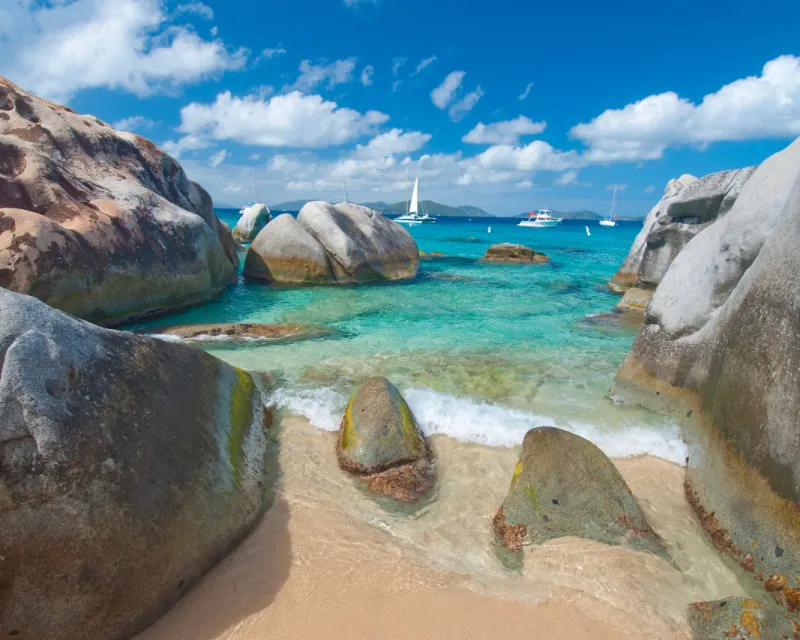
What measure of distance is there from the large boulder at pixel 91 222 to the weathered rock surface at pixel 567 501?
996 cm

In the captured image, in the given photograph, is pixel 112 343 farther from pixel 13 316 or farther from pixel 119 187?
pixel 119 187

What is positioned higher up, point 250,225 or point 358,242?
point 250,225

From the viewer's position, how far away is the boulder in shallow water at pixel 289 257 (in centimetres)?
1733

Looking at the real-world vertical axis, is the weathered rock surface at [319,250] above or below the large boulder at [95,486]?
above

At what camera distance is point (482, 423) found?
6.25 m

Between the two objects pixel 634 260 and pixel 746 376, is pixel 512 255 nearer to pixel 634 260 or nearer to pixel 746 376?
pixel 634 260

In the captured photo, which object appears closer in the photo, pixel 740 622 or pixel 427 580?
pixel 740 622

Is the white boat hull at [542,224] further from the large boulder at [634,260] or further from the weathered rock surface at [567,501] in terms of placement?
the weathered rock surface at [567,501]

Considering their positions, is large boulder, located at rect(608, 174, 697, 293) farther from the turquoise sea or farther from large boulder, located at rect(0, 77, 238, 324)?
large boulder, located at rect(0, 77, 238, 324)

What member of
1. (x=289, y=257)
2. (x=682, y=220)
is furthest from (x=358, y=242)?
(x=682, y=220)

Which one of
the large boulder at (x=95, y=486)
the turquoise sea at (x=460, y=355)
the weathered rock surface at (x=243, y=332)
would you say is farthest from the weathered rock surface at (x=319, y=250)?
the large boulder at (x=95, y=486)

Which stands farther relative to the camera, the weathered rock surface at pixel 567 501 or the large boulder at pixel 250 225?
the large boulder at pixel 250 225

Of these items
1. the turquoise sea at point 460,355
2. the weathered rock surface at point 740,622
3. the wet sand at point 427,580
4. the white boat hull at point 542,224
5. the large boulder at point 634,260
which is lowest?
the wet sand at point 427,580

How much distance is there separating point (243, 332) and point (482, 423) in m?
6.27
